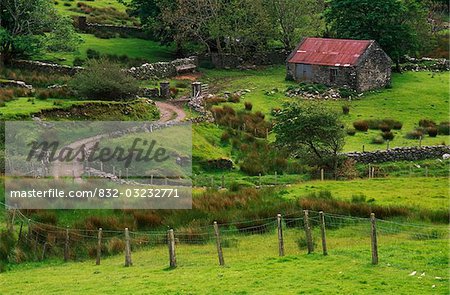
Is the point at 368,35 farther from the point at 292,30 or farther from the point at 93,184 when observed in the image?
the point at 93,184

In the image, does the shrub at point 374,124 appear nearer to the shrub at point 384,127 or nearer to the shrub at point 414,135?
the shrub at point 384,127

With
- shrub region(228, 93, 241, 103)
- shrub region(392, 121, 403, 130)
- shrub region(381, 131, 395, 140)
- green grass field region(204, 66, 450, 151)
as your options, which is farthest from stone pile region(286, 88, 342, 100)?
shrub region(381, 131, 395, 140)

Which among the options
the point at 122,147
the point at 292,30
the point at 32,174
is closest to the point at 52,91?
the point at 122,147

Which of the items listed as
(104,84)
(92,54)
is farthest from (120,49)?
(104,84)

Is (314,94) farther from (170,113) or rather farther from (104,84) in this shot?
(104,84)

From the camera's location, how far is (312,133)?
137ft

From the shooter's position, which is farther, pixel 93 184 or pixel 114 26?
pixel 114 26

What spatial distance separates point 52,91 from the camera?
51.3m

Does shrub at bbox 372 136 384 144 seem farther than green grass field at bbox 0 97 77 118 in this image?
Yes

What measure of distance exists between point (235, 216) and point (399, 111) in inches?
1135

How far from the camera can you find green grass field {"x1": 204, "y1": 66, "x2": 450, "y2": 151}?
49.6 meters

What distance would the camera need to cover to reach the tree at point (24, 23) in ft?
201

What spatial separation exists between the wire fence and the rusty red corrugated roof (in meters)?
34.7

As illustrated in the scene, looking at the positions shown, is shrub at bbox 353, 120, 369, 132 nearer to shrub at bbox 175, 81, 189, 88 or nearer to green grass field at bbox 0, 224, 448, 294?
shrub at bbox 175, 81, 189, 88
